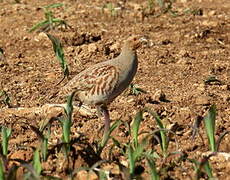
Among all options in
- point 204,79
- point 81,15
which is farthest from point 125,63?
point 81,15

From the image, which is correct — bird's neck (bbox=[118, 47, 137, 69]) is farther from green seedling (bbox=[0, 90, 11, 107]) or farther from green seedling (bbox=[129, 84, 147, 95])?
green seedling (bbox=[0, 90, 11, 107])

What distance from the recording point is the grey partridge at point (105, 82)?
5320mm

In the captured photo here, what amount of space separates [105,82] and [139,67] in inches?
90.8

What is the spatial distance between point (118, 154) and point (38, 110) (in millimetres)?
1403

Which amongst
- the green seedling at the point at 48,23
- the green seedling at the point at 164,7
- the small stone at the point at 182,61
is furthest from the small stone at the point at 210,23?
the green seedling at the point at 48,23

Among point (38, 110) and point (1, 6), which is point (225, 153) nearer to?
point (38, 110)

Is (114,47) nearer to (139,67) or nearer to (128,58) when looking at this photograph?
(139,67)

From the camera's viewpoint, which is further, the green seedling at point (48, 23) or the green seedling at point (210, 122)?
the green seedling at point (48, 23)

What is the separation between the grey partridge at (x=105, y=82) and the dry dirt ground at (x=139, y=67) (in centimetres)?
26

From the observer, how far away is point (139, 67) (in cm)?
758

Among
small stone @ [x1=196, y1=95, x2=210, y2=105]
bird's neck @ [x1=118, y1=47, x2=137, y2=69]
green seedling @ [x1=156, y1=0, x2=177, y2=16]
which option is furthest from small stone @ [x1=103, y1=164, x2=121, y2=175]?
green seedling @ [x1=156, y1=0, x2=177, y2=16]

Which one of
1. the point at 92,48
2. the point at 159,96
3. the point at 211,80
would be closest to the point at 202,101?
the point at 159,96

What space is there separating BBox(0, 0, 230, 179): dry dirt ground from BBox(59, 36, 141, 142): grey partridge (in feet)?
0.87

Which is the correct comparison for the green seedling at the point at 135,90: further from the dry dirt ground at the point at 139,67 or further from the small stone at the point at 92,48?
the small stone at the point at 92,48
